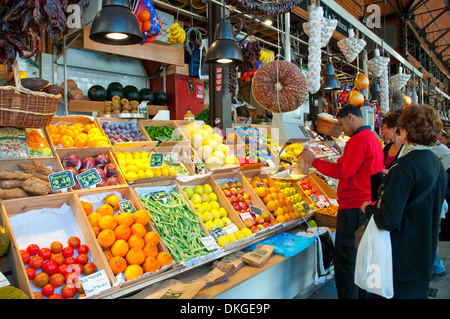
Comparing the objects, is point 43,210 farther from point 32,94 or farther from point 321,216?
point 321,216

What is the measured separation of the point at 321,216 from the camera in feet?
12.8

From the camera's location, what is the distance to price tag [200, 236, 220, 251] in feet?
8.41

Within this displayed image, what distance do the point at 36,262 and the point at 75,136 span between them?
54.2 inches

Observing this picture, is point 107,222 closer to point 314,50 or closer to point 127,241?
point 127,241

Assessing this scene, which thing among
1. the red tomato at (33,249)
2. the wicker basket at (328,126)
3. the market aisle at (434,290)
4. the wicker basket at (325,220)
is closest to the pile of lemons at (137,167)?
the red tomato at (33,249)

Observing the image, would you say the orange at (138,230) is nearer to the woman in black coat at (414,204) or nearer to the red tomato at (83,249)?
the red tomato at (83,249)

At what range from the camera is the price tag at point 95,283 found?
6.12 ft

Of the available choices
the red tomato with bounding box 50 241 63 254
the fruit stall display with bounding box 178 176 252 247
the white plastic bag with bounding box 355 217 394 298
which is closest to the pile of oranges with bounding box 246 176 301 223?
the fruit stall display with bounding box 178 176 252 247

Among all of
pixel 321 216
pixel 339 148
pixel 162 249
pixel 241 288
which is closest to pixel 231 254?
pixel 241 288

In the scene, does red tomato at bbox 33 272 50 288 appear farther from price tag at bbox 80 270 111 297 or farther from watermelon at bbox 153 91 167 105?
watermelon at bbox 153 91 167 105

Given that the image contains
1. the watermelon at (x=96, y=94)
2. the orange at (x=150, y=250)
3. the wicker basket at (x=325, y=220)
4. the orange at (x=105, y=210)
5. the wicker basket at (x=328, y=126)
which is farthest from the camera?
the watermelon at (x=96, y=94)

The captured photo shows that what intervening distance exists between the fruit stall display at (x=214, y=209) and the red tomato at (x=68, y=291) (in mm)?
1211

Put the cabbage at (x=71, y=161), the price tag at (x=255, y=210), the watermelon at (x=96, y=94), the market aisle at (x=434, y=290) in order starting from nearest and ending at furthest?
the cabbage at (x=71, y=161)
the price tag at (x=255, y=210)
the market aisle at (x=434, y=290)
the watermelon at (x=96, y=94)

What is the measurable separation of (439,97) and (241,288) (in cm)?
2366
